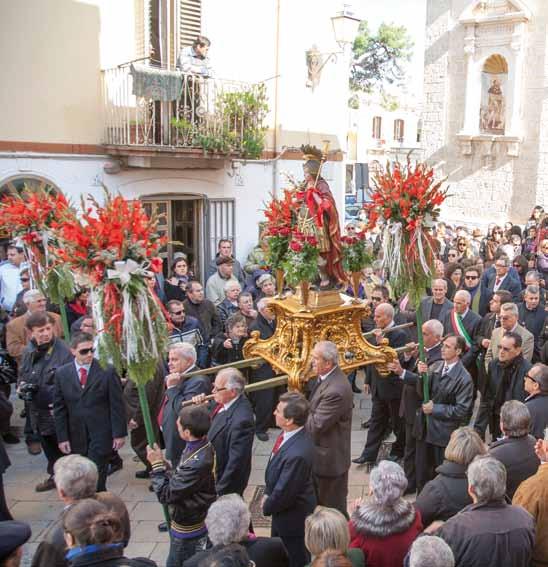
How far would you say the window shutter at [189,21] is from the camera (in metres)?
12.5

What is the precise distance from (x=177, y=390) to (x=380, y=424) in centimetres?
269

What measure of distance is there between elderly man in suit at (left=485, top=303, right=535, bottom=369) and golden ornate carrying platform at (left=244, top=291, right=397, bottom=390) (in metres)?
1.60

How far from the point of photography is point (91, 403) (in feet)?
20.1

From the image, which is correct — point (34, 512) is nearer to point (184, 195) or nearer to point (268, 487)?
point (268, 487)

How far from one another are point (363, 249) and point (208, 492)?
3.10 m

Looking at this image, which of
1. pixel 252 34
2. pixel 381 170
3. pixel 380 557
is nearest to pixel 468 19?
pixel 252 34

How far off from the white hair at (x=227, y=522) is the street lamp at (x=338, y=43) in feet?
39.8

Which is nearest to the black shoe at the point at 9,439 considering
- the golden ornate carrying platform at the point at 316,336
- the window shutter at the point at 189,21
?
the golden ornate carrying platform at the point at 316,336

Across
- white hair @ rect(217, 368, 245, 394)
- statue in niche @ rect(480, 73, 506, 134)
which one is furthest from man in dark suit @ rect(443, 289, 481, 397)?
statue in niche @ rect(480, 73, 506, 134)

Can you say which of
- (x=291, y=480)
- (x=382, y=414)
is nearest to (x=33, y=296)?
(x=382, y=414)

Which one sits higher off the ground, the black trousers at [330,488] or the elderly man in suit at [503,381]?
the elderly man in suit at [503,381]

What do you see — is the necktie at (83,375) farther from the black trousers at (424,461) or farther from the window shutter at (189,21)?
the window shutter at (189,21)

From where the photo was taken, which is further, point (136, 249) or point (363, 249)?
point (363, 249)

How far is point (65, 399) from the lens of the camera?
6289 mm
